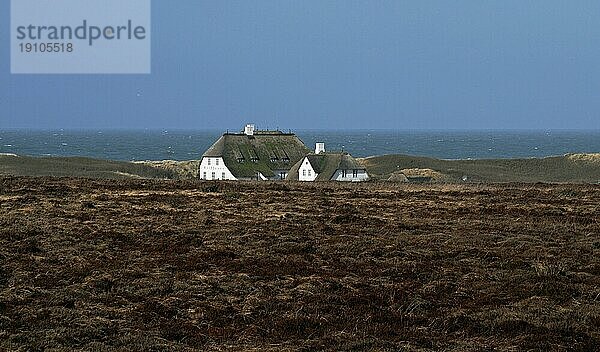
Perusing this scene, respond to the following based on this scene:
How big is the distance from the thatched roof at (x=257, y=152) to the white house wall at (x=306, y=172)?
3950 mm

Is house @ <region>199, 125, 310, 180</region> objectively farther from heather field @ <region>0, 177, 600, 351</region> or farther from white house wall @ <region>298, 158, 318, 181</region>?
heather field @ <region>0, 177, 600, 351</region>

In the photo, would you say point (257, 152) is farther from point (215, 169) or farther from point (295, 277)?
point (295, 277)

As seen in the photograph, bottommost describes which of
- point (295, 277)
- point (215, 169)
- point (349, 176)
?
point (349, 176)

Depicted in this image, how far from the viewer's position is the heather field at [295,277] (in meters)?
14.1

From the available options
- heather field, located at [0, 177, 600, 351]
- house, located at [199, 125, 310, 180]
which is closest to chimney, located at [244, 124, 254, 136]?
house, located at [199, 125, 310, 180]

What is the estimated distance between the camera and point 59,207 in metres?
32.0

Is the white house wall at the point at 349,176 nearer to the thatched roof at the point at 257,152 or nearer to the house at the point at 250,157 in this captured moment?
the house at the point at 250,157

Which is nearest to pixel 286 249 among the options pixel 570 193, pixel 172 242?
pixel 172 242

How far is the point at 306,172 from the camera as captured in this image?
7881cm

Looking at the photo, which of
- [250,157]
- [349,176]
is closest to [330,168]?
[349,176]

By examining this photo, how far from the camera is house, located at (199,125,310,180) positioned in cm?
8156

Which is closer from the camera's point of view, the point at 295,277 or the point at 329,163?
the point at 295,277

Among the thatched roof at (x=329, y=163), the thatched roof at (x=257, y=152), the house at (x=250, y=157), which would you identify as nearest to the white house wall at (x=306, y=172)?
the thatched roof at (x=329, y=163)

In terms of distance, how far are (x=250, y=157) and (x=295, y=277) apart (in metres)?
64.1
